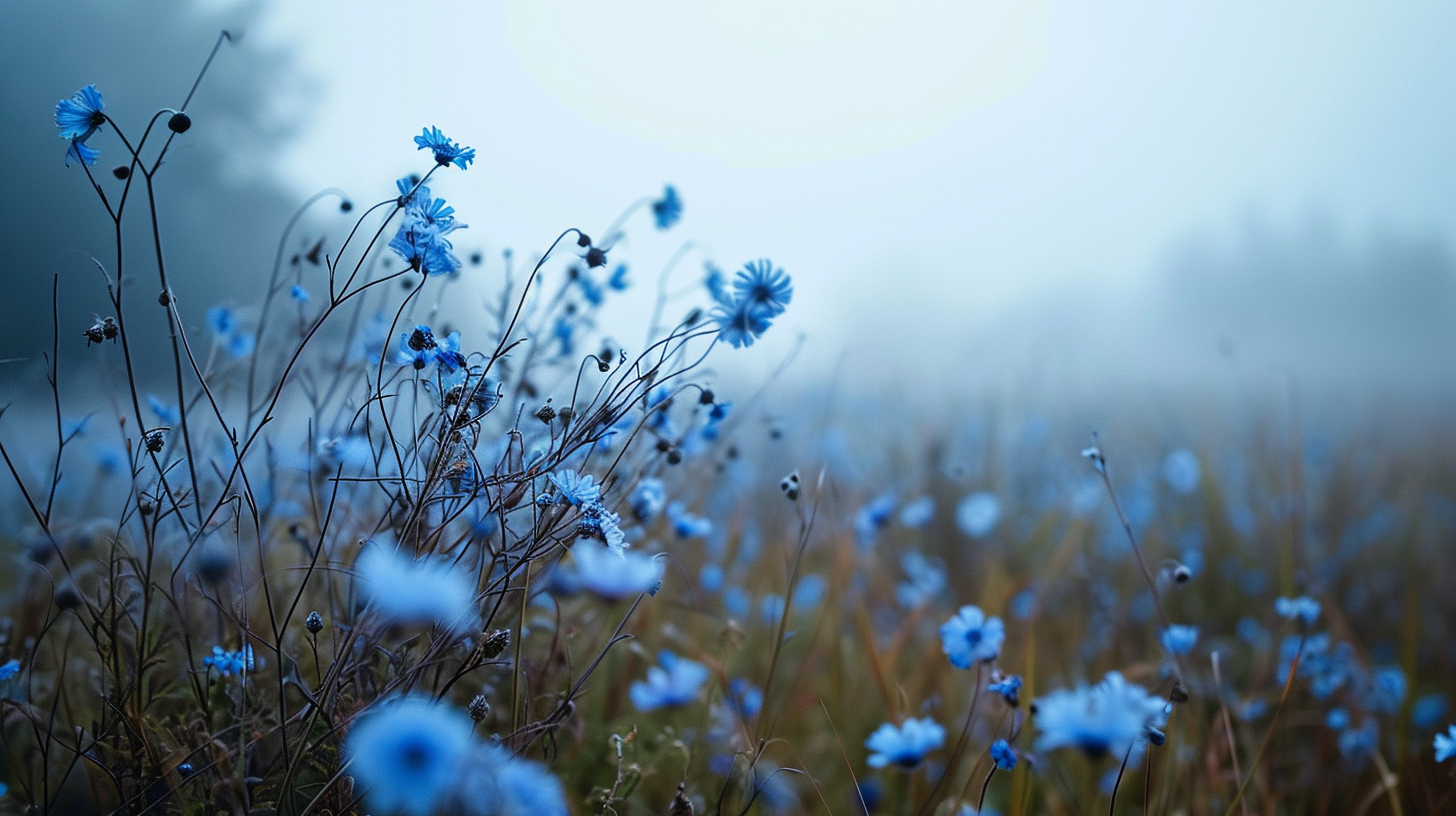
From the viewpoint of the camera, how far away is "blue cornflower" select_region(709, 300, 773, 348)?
0.85 metres

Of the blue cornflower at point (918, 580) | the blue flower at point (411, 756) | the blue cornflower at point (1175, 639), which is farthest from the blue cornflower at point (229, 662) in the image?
the blue cornflower at point (918, 580)

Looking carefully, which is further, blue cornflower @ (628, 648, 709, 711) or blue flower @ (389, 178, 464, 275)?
blue cornflower @ (628, 648, 709, 711)

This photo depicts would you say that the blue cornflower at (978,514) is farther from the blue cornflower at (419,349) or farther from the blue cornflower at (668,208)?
the blue cornflower at (419,349)

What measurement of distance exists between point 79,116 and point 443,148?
36 centimetres

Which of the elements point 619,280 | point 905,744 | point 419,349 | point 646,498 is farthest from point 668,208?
point 905,744

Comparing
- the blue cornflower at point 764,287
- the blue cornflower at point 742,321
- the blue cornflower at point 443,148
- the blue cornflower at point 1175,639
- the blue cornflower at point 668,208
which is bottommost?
the blue cornflower at point 1175,639

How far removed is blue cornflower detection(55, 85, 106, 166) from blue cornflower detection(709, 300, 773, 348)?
64 centimetres

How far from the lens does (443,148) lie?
2.68ft

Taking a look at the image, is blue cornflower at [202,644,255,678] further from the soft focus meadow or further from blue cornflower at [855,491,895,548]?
blue cornflower at [855,491,895,548]

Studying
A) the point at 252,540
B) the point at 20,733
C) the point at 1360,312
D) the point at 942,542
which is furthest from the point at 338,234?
the point at 1360,312

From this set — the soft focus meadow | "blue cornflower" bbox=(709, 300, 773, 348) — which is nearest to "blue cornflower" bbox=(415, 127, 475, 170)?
the soft focus meadow

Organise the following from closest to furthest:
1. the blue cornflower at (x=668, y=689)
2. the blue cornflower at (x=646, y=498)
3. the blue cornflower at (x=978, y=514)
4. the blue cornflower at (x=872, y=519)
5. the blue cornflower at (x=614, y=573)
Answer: the blue cornflower at (x=614, y=573), the blue cornflower at (x=646, y=498), the blue cornflower at (x=668, y=689), the blue cornflower at (x=872, y=519), the blue cornflower at (x=978, y=514)

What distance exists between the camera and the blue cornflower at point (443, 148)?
31.8 inches

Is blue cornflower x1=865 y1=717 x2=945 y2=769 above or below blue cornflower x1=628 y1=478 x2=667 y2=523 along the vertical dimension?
below
